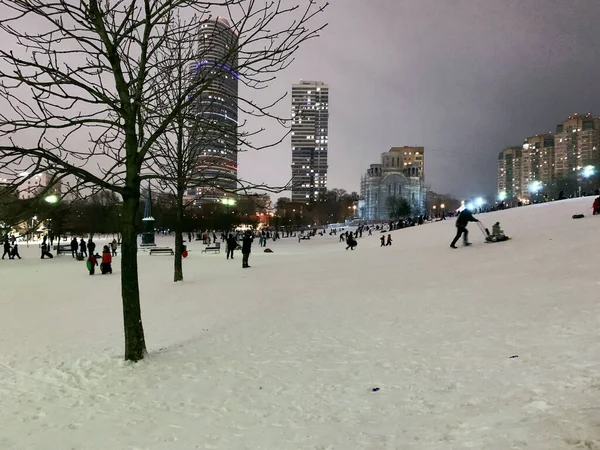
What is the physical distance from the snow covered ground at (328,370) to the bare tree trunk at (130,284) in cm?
32

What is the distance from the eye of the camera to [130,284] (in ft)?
20.4

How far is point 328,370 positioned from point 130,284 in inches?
137

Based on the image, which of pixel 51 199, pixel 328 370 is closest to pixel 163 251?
pixel 51 199

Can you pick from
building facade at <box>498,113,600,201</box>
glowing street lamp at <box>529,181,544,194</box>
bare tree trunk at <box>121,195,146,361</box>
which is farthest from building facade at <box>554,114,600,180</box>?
bare tree trunk at <box>121,195,146,361</box>

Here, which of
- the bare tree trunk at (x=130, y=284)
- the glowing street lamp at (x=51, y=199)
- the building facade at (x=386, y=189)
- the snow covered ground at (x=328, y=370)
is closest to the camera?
the snow covered ground at (x=328, y=370)

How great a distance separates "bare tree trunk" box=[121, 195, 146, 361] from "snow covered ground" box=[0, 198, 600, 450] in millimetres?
320

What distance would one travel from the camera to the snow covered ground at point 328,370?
11.8 ft

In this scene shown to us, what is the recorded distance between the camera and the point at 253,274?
16516 mm

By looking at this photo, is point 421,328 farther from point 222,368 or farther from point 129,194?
point 129,194

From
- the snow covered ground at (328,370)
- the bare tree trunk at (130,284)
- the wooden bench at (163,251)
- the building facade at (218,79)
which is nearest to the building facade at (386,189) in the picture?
the wooden bench at (163,251)

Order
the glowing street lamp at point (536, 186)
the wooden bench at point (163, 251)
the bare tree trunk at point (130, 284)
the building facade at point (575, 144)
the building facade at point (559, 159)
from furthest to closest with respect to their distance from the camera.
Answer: the building facade at point (575, 144)
the glowing street lamp at point (536, 186)
the building facade at point (559, 159)
the wooden bench at point (163, 251)
the bare tree trunk at point (130, 284)

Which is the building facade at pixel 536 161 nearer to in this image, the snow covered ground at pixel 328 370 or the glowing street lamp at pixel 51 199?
the snow covered ground at pixel 328 370

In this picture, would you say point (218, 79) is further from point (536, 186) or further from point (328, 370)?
point (536, 186)

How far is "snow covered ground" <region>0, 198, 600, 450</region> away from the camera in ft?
11.8
